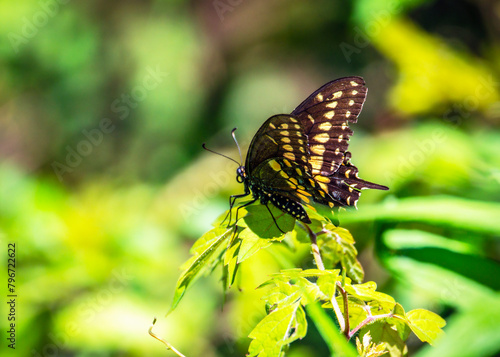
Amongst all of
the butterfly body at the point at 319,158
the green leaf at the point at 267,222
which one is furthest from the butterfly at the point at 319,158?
the green leaf at the point at 267,222

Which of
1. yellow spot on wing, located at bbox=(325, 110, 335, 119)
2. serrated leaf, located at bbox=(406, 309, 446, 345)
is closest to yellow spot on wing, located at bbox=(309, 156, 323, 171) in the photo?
yellow spot on wing, located at bbox=(325, 110, 335, 119)

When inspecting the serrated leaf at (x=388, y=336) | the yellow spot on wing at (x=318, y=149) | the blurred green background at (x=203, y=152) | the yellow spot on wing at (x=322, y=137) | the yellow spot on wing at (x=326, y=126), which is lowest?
the blurred green background at (x=203, y=152)

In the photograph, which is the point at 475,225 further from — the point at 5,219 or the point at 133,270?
the point at 5,219

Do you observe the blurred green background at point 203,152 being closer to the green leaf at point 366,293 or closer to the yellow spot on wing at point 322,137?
the green leaf at point 366,293

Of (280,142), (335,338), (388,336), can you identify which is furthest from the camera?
(280,142)

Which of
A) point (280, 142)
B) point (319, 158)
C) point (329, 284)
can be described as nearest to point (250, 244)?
point (329, 284)

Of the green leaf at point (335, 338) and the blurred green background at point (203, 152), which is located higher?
the green leaf at point (335, 338)

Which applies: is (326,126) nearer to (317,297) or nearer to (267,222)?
(267,222)
